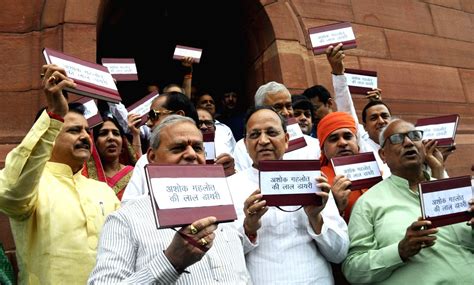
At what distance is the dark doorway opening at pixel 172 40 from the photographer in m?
7.43

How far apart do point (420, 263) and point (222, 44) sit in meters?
5.57

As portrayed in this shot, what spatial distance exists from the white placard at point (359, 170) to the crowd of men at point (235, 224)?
0.12 metres

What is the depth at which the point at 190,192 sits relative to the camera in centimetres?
197

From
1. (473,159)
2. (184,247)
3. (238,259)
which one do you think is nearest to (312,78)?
(473,159)

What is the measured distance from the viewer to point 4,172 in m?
2.73

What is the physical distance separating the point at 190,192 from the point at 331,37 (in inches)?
145

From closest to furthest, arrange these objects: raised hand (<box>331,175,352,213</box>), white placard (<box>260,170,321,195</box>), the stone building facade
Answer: white placard (<box>260,170,321,195</box>) → raised hand (<box>331,175,352,213</box>) → the stone building facade

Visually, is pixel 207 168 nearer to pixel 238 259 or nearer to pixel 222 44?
pixel 238 259

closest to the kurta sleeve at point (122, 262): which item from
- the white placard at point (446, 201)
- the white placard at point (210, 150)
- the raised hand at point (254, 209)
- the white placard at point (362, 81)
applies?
the raised hand at point (254, 209)

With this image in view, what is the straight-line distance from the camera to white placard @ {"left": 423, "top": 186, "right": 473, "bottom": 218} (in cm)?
274

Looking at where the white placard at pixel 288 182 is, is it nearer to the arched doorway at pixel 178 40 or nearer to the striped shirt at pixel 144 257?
the striped shirt at pixel 144 257

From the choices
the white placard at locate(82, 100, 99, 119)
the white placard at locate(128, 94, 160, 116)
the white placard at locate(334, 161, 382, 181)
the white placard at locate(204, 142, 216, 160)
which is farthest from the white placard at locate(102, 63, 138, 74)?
the white placard at locate(334, 161, 382, 181)

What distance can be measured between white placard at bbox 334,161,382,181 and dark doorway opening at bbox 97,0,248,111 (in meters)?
3.84

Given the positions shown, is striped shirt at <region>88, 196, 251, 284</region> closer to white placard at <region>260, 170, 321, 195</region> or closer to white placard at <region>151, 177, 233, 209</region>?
white placard at <region>151, 177, 233, 209</region>
